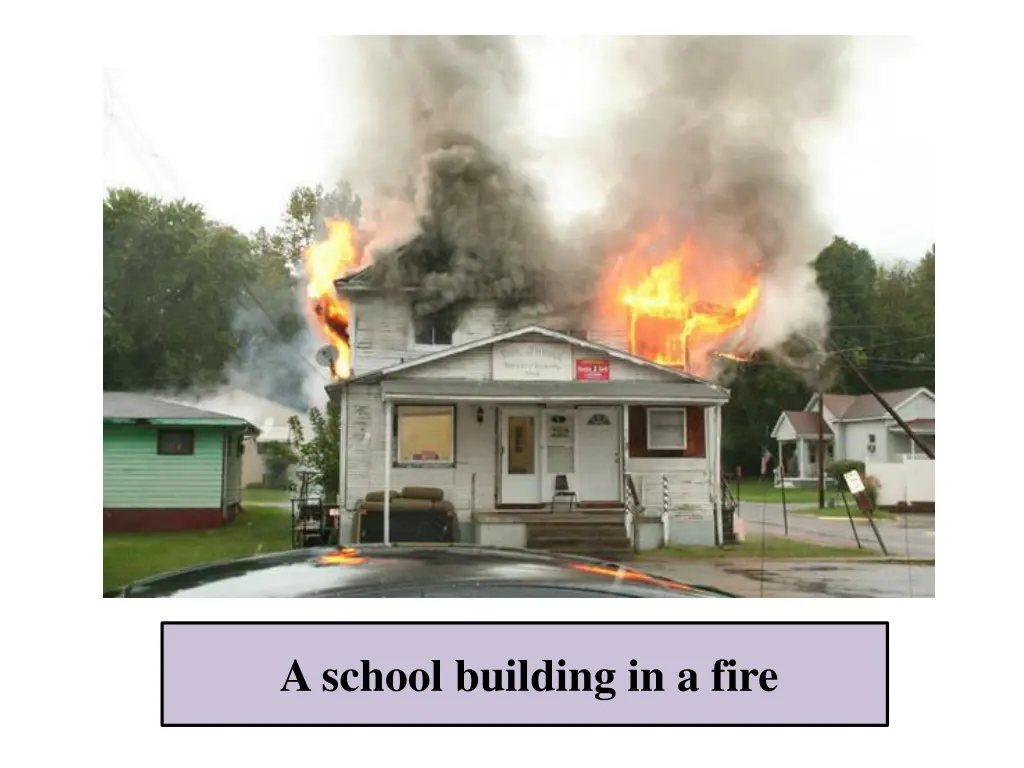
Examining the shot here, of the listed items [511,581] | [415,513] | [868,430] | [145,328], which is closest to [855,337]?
[868,430]

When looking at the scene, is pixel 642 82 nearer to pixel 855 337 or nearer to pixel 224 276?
pixel 855 337

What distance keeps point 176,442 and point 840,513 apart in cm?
700

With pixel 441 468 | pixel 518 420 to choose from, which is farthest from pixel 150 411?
pixel 518 420

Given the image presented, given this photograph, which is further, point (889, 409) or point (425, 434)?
point (425, 434)

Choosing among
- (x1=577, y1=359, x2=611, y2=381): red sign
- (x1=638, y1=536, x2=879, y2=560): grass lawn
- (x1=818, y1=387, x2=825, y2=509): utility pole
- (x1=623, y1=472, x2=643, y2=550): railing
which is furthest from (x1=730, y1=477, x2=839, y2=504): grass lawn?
(x1=577, y1=359, x2=611, y2=381): red sign

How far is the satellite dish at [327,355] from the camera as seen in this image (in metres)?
9.87

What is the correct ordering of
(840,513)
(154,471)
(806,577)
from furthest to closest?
(840,513) < (154,471) < (806,577)

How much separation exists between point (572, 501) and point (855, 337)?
3534 mm

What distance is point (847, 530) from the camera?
9.65m

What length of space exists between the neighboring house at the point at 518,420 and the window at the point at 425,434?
0.01 m

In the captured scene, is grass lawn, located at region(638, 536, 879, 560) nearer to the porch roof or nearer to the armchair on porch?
the armchair on porch

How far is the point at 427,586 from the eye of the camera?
5.15 meters

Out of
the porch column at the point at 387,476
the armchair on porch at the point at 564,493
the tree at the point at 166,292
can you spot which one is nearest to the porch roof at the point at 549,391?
the porch column at the point at 387,476

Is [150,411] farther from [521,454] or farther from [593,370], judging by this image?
[593,370]
